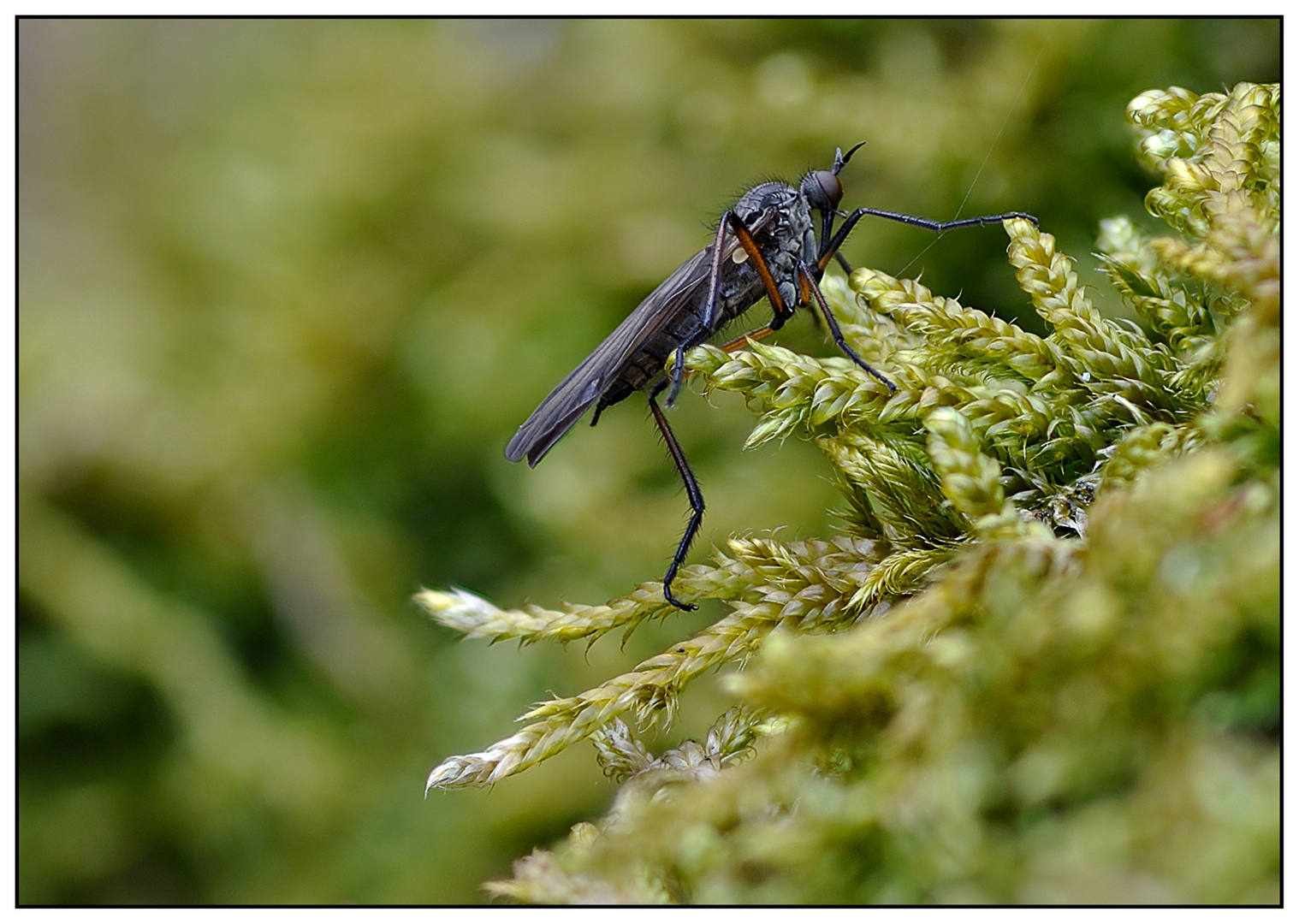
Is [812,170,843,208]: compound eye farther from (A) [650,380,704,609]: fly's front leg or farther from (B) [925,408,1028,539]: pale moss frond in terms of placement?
(B) [925,408,1028,539]: pale moss frond

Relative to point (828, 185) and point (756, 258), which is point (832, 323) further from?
point (828, 185)

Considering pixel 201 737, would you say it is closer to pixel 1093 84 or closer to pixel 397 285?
pixel 397 285

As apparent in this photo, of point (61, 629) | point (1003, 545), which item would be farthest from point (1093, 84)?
point (61, 629)

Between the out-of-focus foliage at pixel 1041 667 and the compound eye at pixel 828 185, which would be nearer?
the out-of-focus foliage at pixel 1041 667

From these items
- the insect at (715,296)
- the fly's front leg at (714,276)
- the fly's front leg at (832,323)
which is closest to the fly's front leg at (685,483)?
the insect at (715,296)

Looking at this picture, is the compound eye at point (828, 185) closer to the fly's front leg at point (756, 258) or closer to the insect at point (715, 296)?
the insect at point (715, 296)

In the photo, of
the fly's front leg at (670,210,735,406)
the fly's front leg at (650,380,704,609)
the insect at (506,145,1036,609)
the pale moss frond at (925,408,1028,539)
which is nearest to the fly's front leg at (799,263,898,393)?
the insect at (506,145,1036,609)
